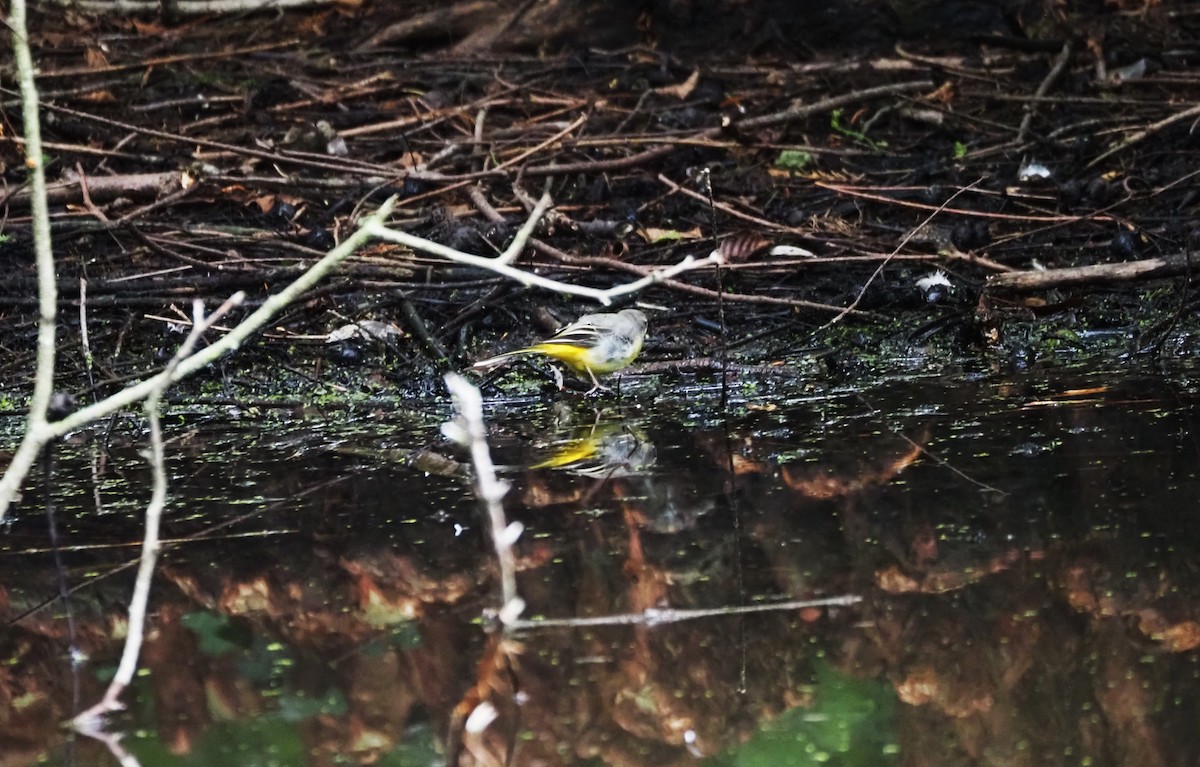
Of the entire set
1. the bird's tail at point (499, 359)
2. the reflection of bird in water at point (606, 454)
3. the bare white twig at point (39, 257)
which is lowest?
the bird's tail at point (499, 359)

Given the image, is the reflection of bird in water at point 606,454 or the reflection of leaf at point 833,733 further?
the reflection of bird in water at point 606,454

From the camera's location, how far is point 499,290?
5707 mm

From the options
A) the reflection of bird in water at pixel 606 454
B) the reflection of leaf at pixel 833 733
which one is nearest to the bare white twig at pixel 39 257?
the reflection of leaf at pixel 833 733

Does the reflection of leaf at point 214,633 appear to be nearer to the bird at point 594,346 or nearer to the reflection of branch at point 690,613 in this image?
the reflection of branch at point 690,613

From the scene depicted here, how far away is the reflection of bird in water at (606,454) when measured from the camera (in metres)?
4.03

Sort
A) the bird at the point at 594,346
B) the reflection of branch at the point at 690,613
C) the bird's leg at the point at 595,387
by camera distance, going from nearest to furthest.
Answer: the reflection of branch at the point at 690,613 → the bird at the point at 594,346 → the bird's leg at the point at 595,387

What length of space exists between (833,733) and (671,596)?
692 mm

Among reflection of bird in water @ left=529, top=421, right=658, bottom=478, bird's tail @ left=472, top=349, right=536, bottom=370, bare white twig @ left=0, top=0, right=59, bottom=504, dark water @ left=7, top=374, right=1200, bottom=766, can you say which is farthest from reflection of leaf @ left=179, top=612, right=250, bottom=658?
bird's tail @ left=472, top=349, right=536, bottom=370

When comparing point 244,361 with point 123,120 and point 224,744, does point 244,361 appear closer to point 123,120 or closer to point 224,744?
point 123,120

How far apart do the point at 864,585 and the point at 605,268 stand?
10.2ft

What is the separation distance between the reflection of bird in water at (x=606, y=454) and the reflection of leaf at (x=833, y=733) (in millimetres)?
1560

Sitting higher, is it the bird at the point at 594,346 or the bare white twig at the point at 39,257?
the bare white twig at the point at 39,257

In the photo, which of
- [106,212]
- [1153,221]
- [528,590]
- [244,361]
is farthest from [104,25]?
[528,590]

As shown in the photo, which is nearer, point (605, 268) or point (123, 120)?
point (605, 268)
